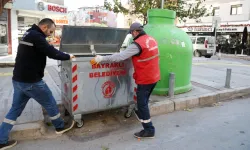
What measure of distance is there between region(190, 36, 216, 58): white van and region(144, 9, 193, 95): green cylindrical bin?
44.1ft

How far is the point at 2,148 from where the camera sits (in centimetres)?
336

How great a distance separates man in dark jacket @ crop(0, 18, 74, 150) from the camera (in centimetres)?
328

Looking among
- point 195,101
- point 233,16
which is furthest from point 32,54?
point 233,16

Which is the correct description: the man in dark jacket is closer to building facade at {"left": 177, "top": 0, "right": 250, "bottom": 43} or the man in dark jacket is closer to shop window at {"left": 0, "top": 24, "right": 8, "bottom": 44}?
shop window at {"left": 0, "top": 24, "right": 8, "bottom": 44}

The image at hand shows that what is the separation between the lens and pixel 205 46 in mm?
18531

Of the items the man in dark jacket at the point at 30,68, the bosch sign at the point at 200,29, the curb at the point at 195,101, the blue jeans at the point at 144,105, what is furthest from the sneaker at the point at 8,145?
the bosch sign at the point at 200,29

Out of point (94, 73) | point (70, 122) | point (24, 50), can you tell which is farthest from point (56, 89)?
point (24, 50)

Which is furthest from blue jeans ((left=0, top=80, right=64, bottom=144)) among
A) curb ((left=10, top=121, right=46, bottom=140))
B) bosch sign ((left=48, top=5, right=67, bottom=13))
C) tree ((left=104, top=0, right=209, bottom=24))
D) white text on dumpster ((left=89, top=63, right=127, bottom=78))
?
bosch sign ((left=48, top=5, right=67, bottom=13))

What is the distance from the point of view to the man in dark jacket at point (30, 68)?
328cm

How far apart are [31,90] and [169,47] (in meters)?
3.29

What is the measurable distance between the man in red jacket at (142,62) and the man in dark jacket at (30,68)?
0.78 metres

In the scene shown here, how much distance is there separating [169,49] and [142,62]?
76.8 inches

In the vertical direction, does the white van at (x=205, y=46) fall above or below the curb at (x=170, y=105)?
above

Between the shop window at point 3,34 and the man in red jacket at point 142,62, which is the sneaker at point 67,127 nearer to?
the man in red jacket at point 142,62
